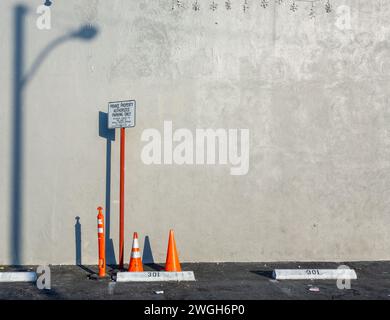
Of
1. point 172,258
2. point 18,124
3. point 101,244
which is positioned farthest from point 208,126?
point 18,124

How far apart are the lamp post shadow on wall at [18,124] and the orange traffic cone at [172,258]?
2.61 metres

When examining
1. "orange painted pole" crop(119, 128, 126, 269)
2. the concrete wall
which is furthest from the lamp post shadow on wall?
"orange painted pole" crop(119, 128, 126, 269)

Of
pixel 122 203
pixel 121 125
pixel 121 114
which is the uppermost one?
pixel 121 114

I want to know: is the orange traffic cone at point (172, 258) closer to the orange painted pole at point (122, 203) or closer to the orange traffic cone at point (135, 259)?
the orange traffic cone at point (135, 259)

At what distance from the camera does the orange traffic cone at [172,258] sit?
31.3 feet

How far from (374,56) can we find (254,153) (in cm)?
278

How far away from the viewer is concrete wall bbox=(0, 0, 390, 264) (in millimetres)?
10375

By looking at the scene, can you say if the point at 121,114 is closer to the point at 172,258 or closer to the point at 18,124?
the point at 18,124

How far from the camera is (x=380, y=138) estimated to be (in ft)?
35.6

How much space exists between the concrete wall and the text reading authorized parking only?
22.4 inches

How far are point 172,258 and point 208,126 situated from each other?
7.98 feet

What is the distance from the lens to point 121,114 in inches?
387
